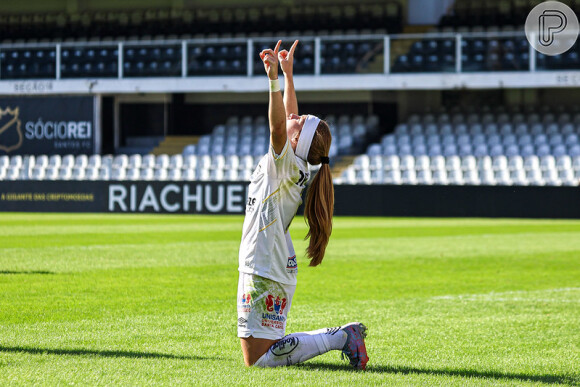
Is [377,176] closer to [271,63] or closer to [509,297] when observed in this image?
[509,297]

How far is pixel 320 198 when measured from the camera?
5.24m

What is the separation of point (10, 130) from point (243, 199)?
42.6 ft

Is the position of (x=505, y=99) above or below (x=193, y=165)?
above

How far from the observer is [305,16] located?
124 ft

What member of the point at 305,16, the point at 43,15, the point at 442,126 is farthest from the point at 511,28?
the point at 43,15

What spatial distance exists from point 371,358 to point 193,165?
26243mm

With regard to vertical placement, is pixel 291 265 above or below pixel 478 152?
above

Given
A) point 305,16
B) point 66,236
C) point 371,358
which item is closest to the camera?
point 371,358

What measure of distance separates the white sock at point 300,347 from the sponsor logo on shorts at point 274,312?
125 millimetres

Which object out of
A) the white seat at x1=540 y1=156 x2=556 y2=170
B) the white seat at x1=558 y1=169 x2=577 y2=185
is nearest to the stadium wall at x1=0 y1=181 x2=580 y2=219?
the white seat at x1=558 y1=169 x2=577 y2=185

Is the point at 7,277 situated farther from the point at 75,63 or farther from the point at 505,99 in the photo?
the point at 505,99

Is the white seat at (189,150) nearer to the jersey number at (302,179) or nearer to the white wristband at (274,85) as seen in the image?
the jersey number at (302,179)

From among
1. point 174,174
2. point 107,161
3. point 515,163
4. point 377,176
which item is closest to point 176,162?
point 174,174

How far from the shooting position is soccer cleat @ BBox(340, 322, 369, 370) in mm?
5457
